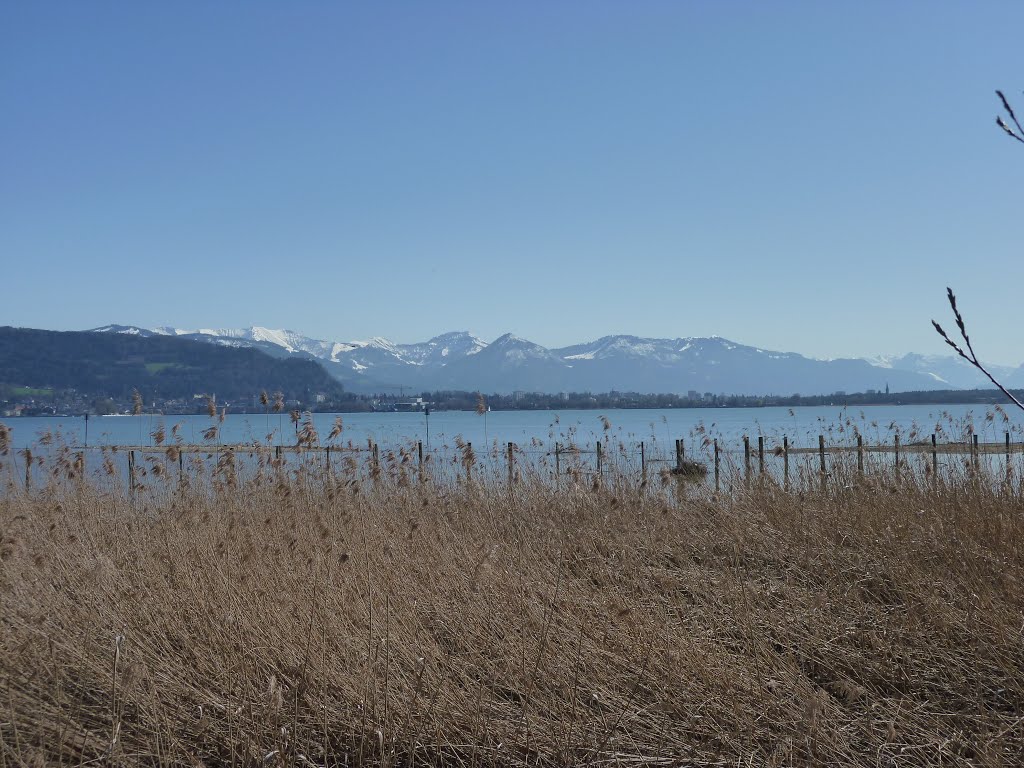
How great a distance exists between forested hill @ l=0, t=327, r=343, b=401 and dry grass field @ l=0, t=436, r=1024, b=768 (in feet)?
410

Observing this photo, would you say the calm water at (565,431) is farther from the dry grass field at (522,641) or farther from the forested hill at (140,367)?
the forested hill at (140,367)

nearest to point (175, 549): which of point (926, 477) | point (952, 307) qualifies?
point (952, 307)

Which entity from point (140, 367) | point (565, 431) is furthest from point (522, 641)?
point (140, 367)

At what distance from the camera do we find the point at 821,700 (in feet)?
10.6

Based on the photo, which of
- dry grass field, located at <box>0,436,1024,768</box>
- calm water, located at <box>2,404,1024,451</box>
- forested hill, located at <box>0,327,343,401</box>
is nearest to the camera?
dry grass field, located at <box>0,436,1024,768</box>

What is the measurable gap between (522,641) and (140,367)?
179175 millimetres

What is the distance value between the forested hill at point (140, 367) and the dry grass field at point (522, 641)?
125016 millimetres

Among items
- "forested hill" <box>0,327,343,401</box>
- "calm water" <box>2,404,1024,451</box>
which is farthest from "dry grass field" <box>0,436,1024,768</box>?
"forested hill" <box>0,327,343,401</box>

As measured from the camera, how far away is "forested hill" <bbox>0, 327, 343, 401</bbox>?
138000 mm

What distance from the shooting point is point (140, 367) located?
16725cm

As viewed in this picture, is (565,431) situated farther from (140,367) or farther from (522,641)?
(140,367)

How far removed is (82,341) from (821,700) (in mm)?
178123

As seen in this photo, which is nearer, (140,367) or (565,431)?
(565,431)

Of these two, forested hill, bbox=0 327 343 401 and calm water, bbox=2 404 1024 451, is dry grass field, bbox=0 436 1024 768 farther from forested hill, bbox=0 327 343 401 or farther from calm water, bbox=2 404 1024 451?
forested hill, bbox=0 327 343 401
